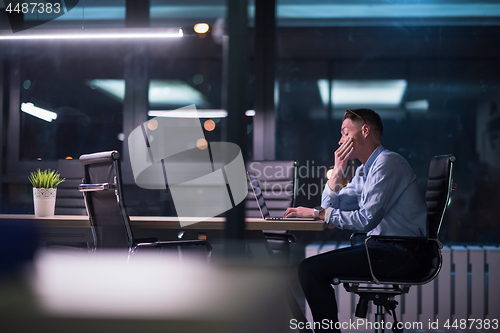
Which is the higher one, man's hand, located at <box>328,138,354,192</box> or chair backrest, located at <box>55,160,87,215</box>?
A: man's hand, located at <box>328,138,354,192</box>

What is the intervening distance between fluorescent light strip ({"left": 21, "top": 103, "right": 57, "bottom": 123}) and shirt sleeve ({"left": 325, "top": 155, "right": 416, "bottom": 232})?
369 centimetres

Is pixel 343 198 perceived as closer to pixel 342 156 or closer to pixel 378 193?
pixel 342 156

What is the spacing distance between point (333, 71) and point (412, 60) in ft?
2.64

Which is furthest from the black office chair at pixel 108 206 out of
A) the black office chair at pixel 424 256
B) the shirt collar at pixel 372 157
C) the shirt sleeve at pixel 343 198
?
the shirt collar at pixel 372 157

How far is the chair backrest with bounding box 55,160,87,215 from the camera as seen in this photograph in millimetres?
3354

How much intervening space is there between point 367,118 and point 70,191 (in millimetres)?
2494

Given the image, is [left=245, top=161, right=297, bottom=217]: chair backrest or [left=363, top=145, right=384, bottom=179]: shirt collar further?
[left=245, top=161, right=297, bottom=217]: chair backrest

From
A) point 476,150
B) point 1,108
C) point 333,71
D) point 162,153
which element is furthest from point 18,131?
point 476,150

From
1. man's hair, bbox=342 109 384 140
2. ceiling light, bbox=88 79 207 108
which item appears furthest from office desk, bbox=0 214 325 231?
ceiling light, bbox=88 79 207 108

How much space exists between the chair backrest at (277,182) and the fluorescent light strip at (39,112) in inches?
102

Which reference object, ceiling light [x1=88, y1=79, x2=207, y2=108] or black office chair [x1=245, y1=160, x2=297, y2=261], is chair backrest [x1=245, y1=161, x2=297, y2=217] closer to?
black office chair [x1=245, y1=160, x2=297, y2=261]

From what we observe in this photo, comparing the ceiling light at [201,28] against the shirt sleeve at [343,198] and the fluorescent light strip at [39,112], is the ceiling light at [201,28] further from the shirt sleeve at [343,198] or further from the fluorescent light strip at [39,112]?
the shirt sleeve at [343,198]

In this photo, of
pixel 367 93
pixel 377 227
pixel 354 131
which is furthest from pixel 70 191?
pixel 367 93

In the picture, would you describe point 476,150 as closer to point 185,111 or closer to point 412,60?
point 412,60
